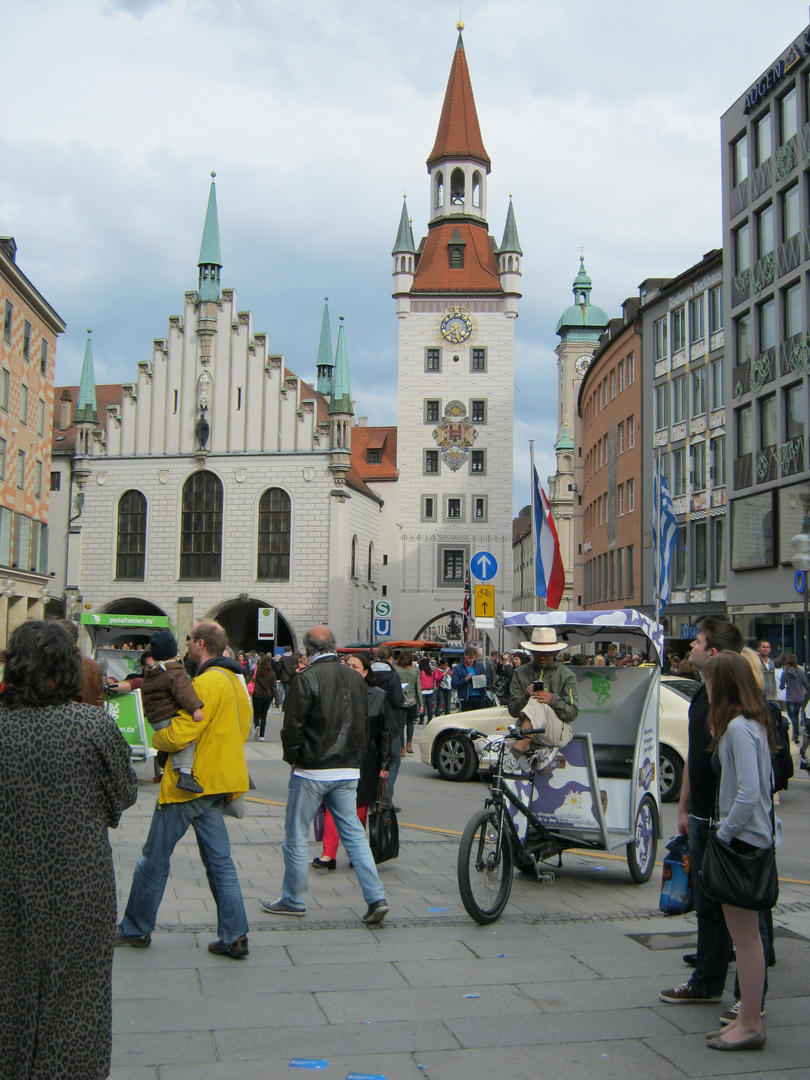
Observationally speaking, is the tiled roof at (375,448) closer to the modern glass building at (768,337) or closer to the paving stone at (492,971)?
the modern glass building at (768,337)

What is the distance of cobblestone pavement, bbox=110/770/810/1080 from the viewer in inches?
178

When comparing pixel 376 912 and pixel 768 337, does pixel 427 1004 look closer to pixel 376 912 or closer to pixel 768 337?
pixel 376 912

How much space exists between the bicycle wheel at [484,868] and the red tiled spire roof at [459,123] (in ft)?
214

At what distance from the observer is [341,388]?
188 ft

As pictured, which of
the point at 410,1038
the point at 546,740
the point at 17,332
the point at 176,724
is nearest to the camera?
the point at 410,1038

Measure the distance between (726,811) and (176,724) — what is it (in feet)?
9.35

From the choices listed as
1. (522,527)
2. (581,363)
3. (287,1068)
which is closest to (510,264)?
(581,363)

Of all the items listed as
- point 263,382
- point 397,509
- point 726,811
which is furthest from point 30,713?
point 397,509

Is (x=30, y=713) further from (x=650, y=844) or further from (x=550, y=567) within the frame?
(x=550, y=567)

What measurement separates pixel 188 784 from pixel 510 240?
205 ft

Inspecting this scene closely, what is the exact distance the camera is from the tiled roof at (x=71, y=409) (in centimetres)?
6162

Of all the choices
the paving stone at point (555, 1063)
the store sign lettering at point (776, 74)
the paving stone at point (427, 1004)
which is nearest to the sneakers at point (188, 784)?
the paving stone at point (427, 1004)

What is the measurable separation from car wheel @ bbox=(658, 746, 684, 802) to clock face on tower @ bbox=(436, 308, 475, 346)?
5230cm

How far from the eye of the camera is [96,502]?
58938mm
